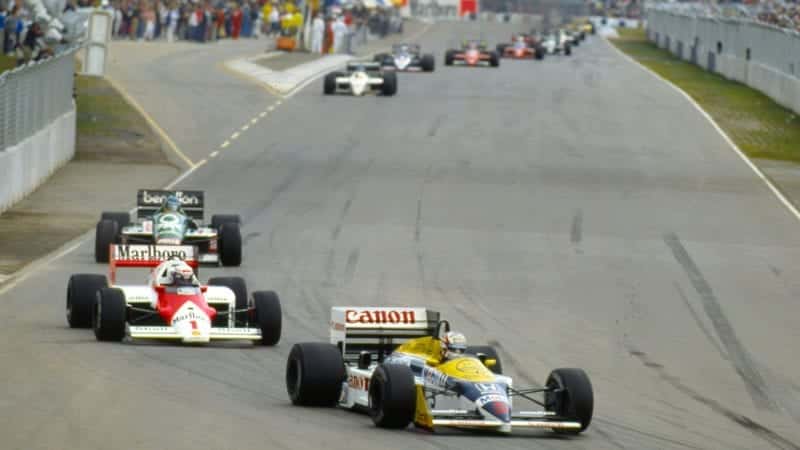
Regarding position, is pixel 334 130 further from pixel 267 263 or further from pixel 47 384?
pixel 47 384

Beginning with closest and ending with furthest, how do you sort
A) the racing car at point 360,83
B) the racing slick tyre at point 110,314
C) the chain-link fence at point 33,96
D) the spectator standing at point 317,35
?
the racing slick tyre at point 110,314 → the chain-link fence at point 33,96 → the racing car at point 360,83 → the spectator standing at point 317,35

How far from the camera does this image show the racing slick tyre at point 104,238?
26844 mm

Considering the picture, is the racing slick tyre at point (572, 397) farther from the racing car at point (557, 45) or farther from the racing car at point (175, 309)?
the racing car at point (557, 45)

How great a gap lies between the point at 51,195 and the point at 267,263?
34.3 feet

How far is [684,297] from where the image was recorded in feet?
85.1

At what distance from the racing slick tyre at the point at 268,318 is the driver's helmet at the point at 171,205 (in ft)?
22.2

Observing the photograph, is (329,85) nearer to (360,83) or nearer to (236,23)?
(360,83)

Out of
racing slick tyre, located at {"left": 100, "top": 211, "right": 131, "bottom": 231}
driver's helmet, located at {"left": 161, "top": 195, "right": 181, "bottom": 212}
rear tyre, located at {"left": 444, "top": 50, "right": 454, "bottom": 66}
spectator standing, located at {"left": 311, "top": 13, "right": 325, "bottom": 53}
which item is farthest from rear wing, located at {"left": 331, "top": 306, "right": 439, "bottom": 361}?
spectator standing, located at {"left": 311, "top": 13, "right": 325, "bottom": 53}

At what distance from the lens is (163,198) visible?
26.6 meters

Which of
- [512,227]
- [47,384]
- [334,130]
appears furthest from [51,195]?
[47,384]

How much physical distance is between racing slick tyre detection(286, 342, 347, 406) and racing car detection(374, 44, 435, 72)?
54.6 meters

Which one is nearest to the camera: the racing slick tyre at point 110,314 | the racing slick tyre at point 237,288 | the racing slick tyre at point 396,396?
the racing slick tyre at point 396,396

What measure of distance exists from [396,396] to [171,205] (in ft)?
39.7

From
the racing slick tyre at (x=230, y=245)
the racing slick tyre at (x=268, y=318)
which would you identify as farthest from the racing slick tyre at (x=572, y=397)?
the racing slick tyre at (x=230, y=245)
